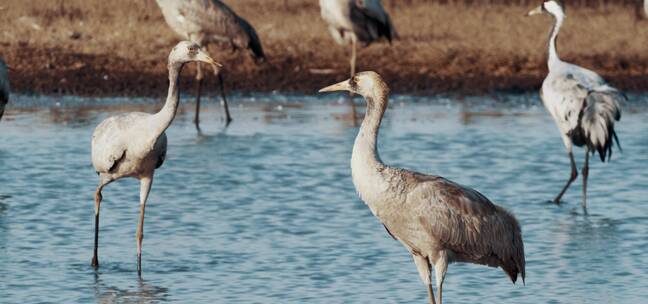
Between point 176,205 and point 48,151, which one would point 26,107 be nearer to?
point 48,151

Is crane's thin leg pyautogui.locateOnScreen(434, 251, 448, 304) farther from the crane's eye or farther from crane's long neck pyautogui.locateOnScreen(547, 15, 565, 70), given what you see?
crane's long neck pyautogui.locateOnScreen(547, 15, 565, 70)

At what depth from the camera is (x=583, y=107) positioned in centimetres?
1012

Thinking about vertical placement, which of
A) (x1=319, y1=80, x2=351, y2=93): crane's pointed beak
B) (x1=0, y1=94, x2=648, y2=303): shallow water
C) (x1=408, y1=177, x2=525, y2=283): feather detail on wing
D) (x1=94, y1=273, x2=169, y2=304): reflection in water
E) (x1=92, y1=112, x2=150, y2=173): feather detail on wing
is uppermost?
(x1=319, y1=80, x2=351, y2=93): crane's pointed beak

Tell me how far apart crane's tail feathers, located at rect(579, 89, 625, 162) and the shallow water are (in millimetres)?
489

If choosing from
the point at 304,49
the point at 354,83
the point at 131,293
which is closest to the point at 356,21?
the point at 304,49

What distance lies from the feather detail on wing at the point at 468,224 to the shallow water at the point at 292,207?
0.77 metres

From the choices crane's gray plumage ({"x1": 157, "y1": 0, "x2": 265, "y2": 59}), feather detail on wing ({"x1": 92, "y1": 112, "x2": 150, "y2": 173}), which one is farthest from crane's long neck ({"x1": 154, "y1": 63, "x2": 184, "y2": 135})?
crane's gray plumage ({"x1": 157, "y1": 0, "x2": 265, "y2": 59})

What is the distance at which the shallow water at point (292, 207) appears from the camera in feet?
25.0

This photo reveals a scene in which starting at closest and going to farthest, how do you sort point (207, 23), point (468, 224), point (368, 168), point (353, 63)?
point (368, 168), point (468, 224), point (207, 23), point (353, 63)

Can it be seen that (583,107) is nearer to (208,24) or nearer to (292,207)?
(292,207)

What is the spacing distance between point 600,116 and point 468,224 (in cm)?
383

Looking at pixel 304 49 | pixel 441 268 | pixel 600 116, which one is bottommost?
pixel 441 268

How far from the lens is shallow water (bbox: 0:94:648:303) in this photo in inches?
300

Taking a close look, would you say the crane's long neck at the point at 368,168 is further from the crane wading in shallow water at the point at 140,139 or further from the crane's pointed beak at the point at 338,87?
the crane wading in shallow water at the point at 140,139
